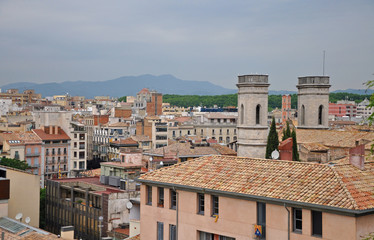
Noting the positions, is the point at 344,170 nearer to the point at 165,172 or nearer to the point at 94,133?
the point at 165,172

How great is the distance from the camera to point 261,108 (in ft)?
194

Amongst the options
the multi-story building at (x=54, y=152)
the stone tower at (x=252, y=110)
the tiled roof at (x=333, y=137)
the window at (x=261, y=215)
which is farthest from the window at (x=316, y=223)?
the multi-story building at (x=54, y=152)

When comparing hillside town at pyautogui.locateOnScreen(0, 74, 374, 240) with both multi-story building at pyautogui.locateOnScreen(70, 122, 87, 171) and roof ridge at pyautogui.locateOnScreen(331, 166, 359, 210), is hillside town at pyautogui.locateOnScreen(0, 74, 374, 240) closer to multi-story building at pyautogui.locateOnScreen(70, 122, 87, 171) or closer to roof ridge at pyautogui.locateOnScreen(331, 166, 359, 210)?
roof ridge at pyautogui.locateOnScreen(331, 166, 359, 210)

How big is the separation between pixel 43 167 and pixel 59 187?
36055 millimetres

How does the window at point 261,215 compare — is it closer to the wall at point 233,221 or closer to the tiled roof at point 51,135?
the wall at point 233,221

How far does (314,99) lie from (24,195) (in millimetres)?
35614

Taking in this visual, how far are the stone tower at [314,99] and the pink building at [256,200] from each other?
3991 cm

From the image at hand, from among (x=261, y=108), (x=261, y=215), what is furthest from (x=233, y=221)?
(x=261, y=108)

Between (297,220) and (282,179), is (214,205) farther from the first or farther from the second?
(297,220)

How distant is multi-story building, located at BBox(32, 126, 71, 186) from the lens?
7700 cm

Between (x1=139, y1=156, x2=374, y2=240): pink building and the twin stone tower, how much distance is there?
33972 mm

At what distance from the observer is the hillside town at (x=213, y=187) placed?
18.2 m

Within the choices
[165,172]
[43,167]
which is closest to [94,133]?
[43,167]

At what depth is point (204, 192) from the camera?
20781 mm
